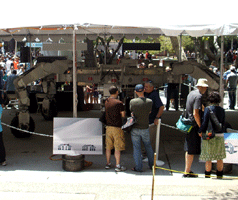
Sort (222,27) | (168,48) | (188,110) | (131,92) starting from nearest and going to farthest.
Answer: (188,110) < (222,27) < (131,92) < (168,48)

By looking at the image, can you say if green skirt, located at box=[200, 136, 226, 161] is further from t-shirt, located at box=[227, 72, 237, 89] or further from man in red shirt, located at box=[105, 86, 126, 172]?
t-shirt, located at box=[227, 72, 237, 89]

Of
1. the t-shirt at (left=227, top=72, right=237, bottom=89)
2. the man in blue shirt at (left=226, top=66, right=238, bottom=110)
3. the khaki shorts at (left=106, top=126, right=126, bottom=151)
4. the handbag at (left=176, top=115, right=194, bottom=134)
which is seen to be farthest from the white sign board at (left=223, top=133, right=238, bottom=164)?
the t-shirt at (left=227, top=72, right=237, bottom=89)

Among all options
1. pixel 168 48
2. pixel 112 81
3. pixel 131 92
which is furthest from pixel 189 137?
pixel 168 48

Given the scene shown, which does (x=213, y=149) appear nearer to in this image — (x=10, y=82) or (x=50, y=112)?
(x=50, y=112)

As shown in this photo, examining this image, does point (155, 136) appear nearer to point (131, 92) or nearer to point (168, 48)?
point (131, 92)

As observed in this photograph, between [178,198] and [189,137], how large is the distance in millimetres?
1321

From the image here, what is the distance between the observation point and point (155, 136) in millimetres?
7824

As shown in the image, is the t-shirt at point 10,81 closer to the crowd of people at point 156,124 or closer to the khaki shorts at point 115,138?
the crowd of people at point 156,124

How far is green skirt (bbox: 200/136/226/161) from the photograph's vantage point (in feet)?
20.3

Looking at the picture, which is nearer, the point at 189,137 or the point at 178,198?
the point at 178,198

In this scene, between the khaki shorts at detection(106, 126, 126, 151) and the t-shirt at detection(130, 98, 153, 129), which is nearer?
the t-shirt at detection(130, 98, 153, 129)

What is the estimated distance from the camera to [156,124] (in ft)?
24.3

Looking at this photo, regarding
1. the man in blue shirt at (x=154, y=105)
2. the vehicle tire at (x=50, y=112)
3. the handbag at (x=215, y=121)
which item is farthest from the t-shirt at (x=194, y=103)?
the vehicle tire at (x=50, y=112)

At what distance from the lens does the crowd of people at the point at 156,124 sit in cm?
619
